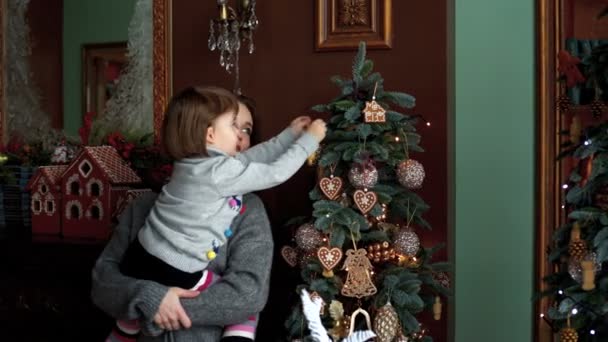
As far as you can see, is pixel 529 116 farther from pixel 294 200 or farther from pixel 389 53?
pixel 294 200

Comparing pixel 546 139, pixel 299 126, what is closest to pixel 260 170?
pixel 299 126

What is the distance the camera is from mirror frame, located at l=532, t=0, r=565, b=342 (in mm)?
2771

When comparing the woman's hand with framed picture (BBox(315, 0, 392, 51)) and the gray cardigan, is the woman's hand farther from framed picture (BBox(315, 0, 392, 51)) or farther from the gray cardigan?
framed picture (BBox(315, 0, 392, 51))

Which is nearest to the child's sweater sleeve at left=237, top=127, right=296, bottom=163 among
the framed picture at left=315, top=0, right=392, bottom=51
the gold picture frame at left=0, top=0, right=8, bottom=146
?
the framed picture at left=315, top=0, right=392, bottom=51

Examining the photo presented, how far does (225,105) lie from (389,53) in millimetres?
960

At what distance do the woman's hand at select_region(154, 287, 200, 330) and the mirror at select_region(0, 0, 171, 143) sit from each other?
4.28 feet

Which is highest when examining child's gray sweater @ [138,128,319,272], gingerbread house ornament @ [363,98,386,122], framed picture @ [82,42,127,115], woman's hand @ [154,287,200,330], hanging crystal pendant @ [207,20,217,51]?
hanging crystal pendant @ [207,20,217,51]

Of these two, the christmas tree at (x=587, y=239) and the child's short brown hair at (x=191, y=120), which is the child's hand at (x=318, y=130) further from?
the christmas tree at (x=587, y=239)

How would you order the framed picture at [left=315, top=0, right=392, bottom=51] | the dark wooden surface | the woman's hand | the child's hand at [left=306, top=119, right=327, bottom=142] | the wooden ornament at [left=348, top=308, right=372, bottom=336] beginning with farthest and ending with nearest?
the framed picture at [left=315, top=0, right=392, bottom=51]
the dark wooden surface
the child's hand at [left=306, top=119, right=327, bottom=142]
the wooden ornament at [left=348, top=308, right=372, bottom=336]
the woman's hand

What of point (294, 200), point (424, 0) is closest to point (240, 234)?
point (294, 200)

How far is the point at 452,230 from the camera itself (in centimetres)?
287

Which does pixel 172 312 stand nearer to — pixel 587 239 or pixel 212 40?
pixel 587 239

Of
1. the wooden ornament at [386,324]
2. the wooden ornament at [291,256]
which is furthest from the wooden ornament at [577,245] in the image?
the wooden ornament at [291,256]

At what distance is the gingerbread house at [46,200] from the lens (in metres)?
2.89
